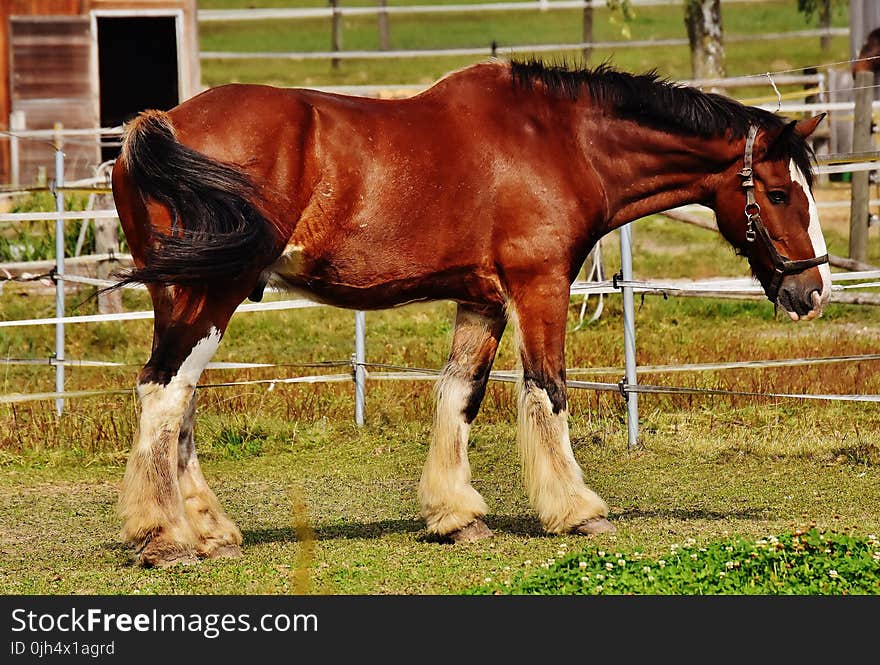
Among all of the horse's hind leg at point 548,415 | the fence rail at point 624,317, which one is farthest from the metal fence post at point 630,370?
the horse's hind leg at point 548,415

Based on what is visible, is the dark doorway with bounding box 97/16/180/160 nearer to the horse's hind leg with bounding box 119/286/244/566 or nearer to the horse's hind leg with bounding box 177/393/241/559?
the horse's hind leg with bounding box 177/393/241/559

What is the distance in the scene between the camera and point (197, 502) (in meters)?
5.83

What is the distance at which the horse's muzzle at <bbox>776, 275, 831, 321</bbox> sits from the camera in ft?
20.1

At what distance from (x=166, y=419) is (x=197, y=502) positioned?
0.52 metres

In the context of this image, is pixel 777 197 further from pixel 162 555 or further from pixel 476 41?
pixel 476 41

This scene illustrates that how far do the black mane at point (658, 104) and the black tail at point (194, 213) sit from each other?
1578mm

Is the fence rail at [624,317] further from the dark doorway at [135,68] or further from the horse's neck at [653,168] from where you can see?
the dark doorway at [135,68]

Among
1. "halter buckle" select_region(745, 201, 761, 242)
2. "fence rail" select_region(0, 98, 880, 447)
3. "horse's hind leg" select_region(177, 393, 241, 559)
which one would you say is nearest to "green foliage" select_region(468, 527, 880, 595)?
"horse's hind leg" select_region(177, 393, 241, 559)

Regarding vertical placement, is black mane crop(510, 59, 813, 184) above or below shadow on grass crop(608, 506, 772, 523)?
above

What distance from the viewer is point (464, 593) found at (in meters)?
5.12

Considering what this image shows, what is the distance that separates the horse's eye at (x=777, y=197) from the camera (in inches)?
241

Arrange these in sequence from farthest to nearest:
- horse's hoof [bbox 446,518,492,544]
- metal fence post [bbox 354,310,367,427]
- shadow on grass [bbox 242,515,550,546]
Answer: metal fence post [bbox 354,310,367,427], shadow on grass [bbox 242,515,550,546], horse's hoof [bbox 446,518,492,544]

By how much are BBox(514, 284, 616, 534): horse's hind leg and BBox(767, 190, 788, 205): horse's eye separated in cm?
110

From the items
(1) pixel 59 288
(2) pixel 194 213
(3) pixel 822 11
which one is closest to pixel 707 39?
(3) pixel 822 11
